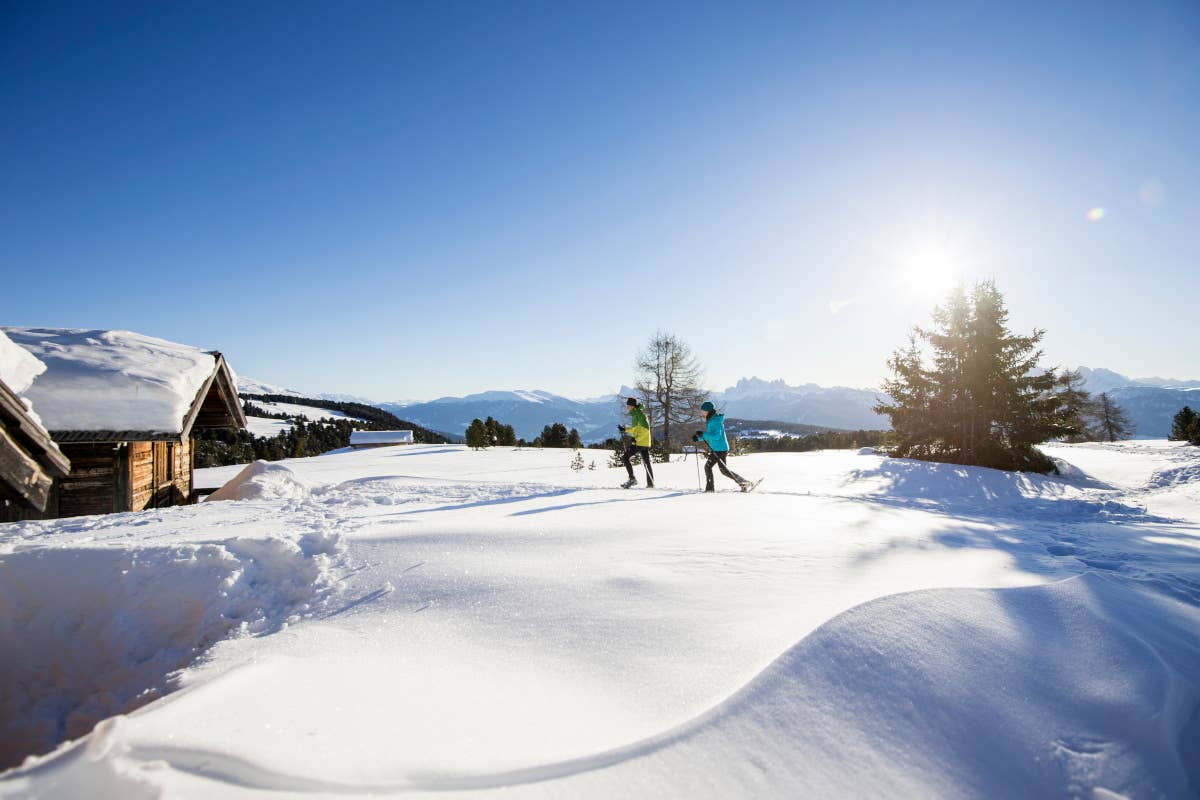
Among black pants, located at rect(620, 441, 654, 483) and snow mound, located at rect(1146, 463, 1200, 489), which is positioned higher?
black pants, located at rect(620, 441, 654, 483)

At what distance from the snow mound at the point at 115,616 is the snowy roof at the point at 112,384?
188 inches

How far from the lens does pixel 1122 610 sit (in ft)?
9.37

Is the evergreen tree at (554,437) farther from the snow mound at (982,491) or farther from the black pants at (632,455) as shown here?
the black pants at (632,455)

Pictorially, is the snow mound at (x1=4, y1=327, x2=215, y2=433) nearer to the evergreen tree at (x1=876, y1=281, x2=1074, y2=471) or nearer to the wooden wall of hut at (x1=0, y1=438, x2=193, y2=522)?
the wooden wall of hut at (x1=0, y1=438, x2=193, y2=522)

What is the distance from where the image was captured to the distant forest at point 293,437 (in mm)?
51688

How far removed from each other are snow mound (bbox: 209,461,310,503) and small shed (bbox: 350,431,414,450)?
39.6 meters

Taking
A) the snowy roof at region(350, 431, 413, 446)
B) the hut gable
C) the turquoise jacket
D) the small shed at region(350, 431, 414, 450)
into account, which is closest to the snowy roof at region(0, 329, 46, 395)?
the hut gable

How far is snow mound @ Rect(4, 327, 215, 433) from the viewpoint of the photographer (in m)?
7.37

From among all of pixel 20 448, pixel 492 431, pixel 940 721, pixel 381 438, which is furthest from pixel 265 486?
pixel 381 438

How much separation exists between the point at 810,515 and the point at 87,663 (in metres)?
7.01

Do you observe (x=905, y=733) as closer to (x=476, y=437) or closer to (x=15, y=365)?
(x=15, y=365)

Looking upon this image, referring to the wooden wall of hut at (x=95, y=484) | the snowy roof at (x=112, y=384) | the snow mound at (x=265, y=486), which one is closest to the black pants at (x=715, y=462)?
the snow mound at (x=265, y=486)

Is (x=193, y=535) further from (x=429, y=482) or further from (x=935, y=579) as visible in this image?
(x=935, y=579)

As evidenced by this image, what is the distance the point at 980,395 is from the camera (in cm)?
1805
